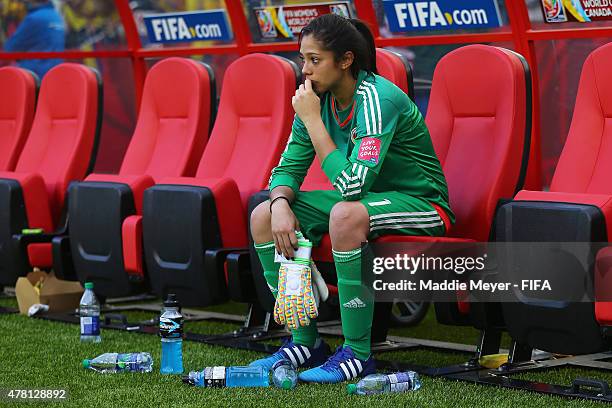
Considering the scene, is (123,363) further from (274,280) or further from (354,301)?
(354,301)

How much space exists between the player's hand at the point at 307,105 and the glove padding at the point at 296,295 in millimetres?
509

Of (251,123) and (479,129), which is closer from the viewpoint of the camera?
(479,129)

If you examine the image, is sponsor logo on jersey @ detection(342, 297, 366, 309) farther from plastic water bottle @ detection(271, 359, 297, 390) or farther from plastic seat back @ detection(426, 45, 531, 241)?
plastic seat back @ detection(426, 45, 531, 241)

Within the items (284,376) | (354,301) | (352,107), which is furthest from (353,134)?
(284,376)

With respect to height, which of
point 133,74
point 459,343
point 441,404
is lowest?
point 459,343

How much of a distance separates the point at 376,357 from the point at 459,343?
0.50 m

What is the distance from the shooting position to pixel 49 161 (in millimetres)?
6742

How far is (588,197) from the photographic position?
407 centimetres

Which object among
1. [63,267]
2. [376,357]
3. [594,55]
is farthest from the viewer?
[63,267]

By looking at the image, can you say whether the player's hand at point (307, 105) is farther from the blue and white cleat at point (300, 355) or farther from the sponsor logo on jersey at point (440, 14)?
the sponsor logo on jersey at point (440, 14)

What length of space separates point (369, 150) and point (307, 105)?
32 centimetres

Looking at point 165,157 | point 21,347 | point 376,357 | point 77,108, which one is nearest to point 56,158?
point 77,108

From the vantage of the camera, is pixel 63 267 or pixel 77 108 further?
pixel 77 108

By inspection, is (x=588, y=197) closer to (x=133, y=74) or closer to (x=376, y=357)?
(x=376, y=357)
